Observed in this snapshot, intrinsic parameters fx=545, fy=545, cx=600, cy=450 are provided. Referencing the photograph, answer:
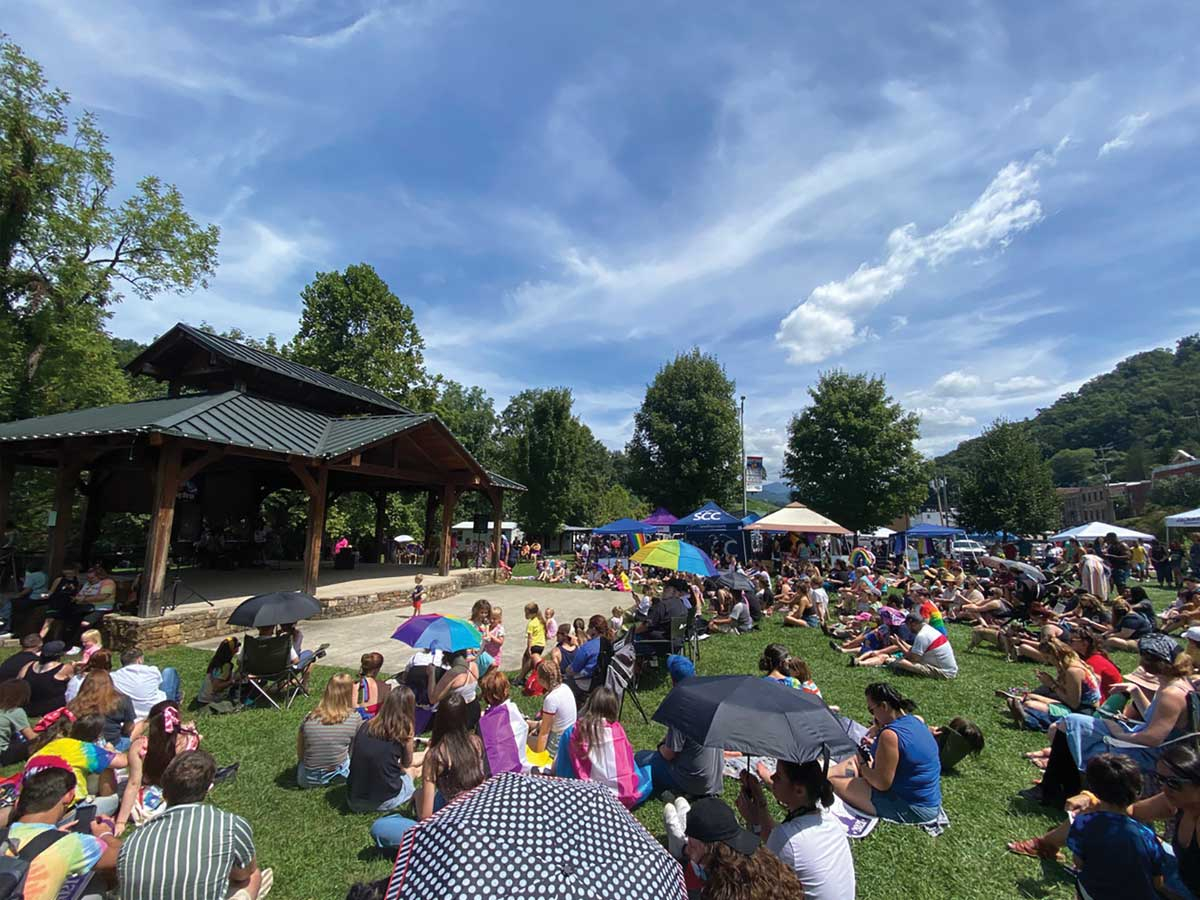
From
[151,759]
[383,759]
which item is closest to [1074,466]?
[383,759]

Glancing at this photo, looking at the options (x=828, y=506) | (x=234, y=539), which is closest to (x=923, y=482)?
(x=828, y=506)

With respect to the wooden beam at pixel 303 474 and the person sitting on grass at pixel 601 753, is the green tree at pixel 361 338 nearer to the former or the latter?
the wooden beam at pixel 303 474

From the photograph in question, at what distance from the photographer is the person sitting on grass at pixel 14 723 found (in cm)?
501

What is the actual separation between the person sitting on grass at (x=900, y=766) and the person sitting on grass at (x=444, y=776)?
2.93 metres

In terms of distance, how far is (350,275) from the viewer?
30.7 m

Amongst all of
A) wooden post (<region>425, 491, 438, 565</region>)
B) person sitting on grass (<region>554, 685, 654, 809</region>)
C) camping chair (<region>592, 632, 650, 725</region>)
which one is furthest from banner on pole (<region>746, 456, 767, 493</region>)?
person sitting on grass (<region>554, 685, 654, 809</region>)

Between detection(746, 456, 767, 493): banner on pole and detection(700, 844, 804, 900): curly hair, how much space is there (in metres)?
30.2

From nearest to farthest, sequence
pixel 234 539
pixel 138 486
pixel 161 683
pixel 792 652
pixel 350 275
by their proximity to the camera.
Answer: pixel 161 683 < pixel 792 652 < pixel 138 486 < pixel 234 539 < pixel 350 275

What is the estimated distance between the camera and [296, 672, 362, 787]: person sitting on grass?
4859mm

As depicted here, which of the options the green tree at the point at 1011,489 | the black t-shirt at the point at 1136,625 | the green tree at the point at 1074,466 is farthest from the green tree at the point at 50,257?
the green tree at the point at 1074,466

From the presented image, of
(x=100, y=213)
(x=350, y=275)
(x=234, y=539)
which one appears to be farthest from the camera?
(x=350, y=275)

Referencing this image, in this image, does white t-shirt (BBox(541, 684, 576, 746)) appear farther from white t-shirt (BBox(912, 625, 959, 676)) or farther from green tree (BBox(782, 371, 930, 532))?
green tree (BBox(782, 371, 930, 532))

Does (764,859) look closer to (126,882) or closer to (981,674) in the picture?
(126,882)

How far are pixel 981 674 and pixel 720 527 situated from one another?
39.1 ft
